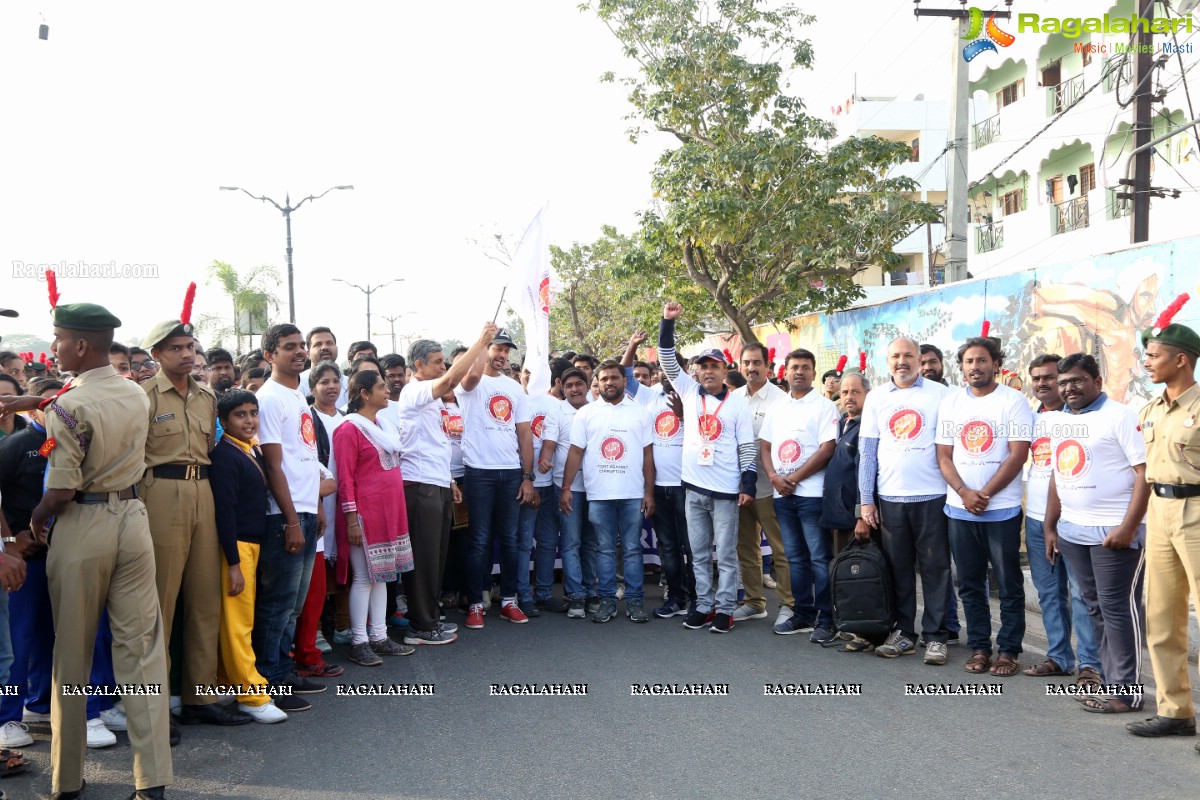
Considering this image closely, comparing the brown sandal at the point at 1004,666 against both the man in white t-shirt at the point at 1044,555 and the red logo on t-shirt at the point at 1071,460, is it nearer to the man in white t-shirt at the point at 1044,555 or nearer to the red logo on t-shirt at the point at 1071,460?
the man in white t-shirt at the point at 1044,555

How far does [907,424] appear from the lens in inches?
261

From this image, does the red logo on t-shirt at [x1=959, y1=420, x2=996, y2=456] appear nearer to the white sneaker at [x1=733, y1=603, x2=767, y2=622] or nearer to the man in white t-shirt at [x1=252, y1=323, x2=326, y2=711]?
the white sneaker at [x1=733, y1=603, x2=767, y2=622]

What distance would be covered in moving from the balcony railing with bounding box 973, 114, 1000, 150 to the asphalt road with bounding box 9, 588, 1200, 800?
26265 mm

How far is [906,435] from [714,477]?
4.88ft

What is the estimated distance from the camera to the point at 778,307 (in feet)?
58.5

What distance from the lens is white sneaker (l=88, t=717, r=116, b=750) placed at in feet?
16.0

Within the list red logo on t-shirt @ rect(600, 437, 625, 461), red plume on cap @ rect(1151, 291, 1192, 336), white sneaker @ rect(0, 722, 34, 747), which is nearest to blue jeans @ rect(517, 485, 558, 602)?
red logo on t-shirt @ rect(600, 437, 625, 461)

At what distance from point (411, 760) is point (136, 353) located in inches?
185

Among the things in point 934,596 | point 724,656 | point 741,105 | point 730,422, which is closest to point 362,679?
point 724,656

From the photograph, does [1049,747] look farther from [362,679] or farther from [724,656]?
[362,679]

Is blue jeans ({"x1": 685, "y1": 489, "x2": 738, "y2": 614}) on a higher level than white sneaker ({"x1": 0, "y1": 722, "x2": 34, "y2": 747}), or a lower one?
higher

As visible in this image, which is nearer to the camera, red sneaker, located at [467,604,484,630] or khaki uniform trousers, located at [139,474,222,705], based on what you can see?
khaki uniform trousers, located at [139,474,222,705]

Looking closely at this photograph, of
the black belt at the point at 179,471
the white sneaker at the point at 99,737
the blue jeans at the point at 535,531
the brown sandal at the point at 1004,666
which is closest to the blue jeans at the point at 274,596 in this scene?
the black belt at the point at 179,471

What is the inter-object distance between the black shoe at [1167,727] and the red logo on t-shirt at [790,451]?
2883mm
